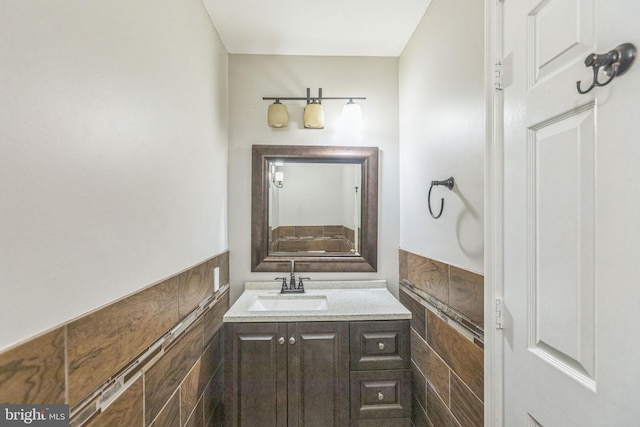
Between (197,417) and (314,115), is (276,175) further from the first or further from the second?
(197,417)

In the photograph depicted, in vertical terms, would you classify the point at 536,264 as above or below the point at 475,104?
below

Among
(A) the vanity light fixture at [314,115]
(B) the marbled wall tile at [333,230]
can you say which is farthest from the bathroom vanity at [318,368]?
(A) the vanity light fixture at [314,115]

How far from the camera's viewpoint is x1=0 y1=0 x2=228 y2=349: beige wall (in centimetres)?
58

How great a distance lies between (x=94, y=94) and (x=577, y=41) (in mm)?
1249

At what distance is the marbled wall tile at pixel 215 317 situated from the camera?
167 centimetres

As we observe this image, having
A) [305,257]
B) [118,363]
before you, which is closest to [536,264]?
[118,363]

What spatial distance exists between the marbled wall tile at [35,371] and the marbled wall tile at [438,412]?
1471 mm

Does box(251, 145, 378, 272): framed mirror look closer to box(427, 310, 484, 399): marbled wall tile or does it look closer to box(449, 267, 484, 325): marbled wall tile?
box(427, 310, 484, 399): marbled wall tile

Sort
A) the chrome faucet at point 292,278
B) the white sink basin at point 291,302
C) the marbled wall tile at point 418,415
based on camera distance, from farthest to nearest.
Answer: the chrome faucet at point 292,278 < the white sink basin at point 291,302 < the marbled wall tile at point 418,415

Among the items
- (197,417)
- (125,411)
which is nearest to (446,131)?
(125,411)

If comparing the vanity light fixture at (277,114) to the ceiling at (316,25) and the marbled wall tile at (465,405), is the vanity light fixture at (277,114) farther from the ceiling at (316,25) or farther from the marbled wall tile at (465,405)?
the marbled wall tile at (465,405)

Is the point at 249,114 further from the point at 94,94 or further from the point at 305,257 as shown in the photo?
the point at 94,94

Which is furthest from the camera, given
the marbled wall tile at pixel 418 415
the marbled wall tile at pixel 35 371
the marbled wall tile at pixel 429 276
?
the marbled wall tile at pixel 418 415

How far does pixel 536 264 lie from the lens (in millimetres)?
877
